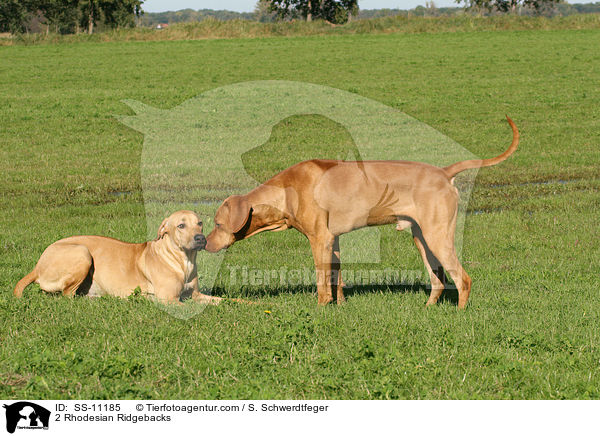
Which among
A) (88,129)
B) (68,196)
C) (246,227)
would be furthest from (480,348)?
(88,129)

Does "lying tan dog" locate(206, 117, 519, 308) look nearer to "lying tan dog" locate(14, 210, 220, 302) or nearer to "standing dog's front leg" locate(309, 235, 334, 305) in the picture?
"standing dog's front leg" locate(309, 235, 334, 305)

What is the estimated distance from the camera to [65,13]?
9581cm

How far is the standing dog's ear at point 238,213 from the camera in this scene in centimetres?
747

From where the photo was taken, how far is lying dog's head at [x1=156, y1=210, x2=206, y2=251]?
748 cm

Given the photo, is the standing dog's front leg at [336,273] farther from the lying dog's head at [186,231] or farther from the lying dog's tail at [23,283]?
the lying dog's tail at [23,283]

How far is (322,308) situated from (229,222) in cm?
137

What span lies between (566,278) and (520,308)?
5.09 feet

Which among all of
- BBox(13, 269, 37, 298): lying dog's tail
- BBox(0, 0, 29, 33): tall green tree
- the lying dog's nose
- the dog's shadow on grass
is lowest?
the dog's shadow on grass

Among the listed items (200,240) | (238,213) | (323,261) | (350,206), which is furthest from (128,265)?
(350,206)
